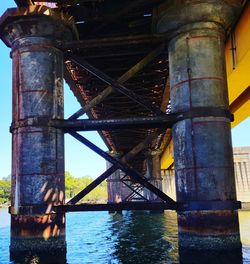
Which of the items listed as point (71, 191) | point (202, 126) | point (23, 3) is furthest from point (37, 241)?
point (71, 191)

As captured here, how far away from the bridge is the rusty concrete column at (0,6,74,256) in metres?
0.03

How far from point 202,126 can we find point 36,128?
4285 millimetres

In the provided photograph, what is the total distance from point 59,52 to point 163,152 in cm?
2770

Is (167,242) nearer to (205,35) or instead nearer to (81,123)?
(81,123)

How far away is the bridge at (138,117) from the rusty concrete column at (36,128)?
3 cm

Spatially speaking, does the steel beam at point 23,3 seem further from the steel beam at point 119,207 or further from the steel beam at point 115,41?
the steel beam at point 119,207

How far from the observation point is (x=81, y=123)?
412 inches

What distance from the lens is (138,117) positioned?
34.4 feet

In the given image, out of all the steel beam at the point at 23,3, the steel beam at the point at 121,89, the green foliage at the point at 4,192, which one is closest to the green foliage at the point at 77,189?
the green foliage at the point at 4,192

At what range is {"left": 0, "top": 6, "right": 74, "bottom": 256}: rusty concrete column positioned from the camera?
395 inches

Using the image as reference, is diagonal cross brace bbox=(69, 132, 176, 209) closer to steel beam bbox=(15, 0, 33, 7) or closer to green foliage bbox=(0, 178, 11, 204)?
steel beam bbox=(15, 0, 33, 7)

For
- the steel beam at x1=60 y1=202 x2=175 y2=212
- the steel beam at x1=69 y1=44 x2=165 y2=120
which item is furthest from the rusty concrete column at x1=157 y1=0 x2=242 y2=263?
the steel beam at x1=69 y1=44 x2=165 y2=120

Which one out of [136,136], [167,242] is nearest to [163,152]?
[136,136]

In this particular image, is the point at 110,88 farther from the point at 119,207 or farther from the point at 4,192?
the point at 4,192
